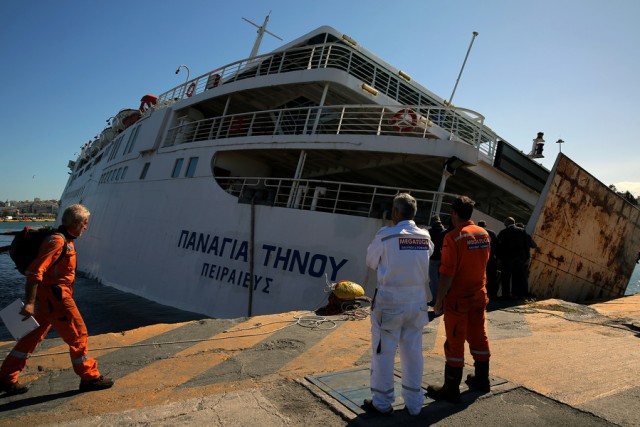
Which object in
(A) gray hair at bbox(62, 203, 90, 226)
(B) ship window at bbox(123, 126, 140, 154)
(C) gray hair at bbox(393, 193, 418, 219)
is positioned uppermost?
(B) ship window at bbox(123, 126, 140, 154)

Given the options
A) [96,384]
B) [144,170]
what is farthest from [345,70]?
[96,384]

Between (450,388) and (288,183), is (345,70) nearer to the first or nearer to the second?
(288,183)

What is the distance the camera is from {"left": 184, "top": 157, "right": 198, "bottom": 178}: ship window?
35.9ft

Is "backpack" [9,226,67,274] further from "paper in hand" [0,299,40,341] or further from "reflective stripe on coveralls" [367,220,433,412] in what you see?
"reflective stripe on coveralls" [367,220,433,412]

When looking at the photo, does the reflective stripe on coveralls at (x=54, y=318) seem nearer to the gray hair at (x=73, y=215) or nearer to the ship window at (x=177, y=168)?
the gray hair at (x=73, y=215)

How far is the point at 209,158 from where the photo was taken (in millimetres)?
10469

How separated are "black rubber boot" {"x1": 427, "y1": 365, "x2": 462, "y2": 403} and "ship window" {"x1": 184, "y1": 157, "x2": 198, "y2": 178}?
9378mm

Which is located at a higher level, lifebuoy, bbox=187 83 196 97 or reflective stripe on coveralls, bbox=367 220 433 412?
lifebuoy, bbox=187 83 196 97

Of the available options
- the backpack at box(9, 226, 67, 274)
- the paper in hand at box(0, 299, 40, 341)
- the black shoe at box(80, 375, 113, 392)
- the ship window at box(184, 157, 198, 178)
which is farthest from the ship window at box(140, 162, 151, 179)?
the black shoe at box(80, 375, 113, 392)

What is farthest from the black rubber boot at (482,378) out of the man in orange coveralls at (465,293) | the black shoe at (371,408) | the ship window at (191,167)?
the ship window at (191,167)

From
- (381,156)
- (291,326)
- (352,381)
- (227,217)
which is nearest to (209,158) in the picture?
(227,217)

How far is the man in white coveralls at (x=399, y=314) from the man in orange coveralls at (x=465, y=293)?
0.38 m

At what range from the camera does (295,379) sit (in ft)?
10.0

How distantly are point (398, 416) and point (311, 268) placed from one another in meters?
4.87
